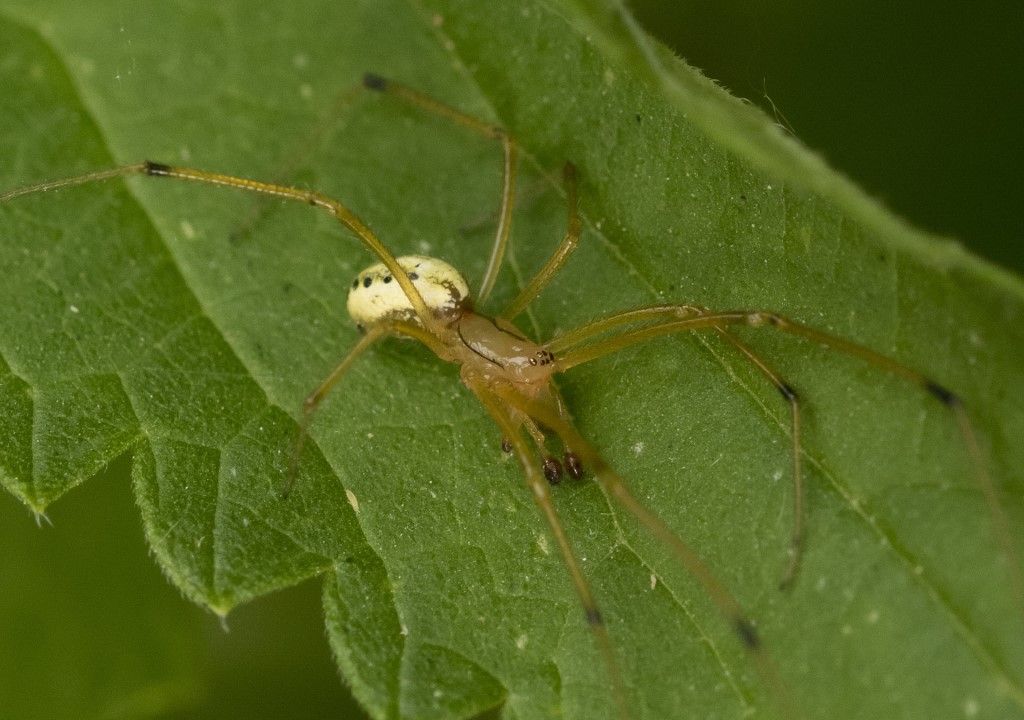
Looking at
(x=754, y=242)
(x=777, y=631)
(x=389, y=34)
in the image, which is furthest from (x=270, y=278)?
(x=777, y=631)

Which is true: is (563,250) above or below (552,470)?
above

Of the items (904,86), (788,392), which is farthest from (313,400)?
(904,86)

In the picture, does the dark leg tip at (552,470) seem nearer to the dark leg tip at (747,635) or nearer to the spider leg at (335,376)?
the spider leg at (335,376)

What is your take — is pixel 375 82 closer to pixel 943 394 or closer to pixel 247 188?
pixel 247 188

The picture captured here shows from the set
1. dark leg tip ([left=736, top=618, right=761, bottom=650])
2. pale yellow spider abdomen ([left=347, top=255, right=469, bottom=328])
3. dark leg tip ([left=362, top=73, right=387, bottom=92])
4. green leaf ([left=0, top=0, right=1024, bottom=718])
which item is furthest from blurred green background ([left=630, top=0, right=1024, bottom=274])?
dark leg tip ([left=736, top=618, right=761, bottom=650])

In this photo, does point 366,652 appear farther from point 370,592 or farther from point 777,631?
point 777,631

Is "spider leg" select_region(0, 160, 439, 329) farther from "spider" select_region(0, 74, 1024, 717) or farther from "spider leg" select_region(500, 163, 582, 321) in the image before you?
"spider leg" select_region(500, 163, 582, 321)
